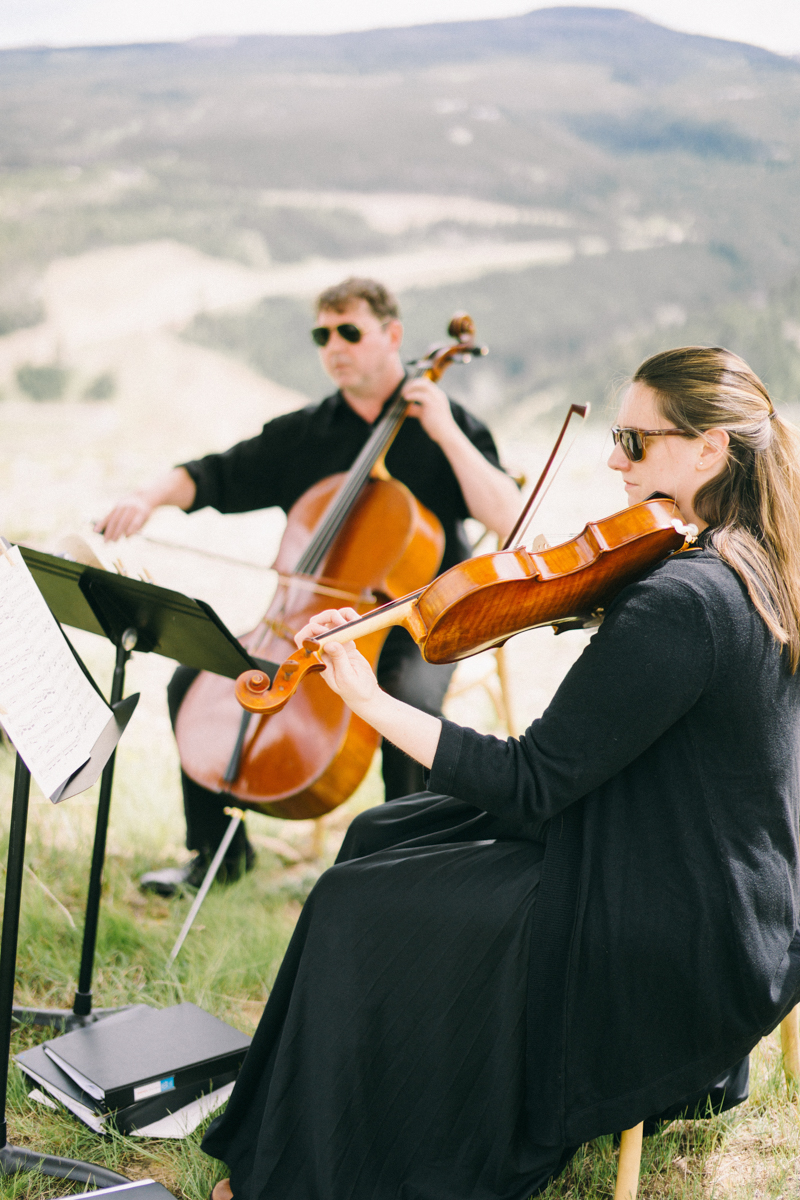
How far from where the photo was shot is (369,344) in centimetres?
247

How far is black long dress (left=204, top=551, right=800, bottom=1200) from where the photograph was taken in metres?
1.16

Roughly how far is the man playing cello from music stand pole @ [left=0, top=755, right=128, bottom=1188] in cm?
90

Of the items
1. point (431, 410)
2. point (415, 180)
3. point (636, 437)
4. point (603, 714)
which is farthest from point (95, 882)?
point (415, 180)

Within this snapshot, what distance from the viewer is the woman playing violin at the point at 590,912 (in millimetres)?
1157

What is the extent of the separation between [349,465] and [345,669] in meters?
1.41

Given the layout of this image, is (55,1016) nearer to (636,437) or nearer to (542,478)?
(542,478)

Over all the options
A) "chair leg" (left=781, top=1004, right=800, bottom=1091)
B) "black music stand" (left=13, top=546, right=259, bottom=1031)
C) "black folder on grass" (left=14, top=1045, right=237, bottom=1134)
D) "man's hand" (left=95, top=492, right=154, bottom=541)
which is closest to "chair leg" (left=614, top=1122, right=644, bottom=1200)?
"chair leg" (left=781, top=1004, right=800, bottom=1091)

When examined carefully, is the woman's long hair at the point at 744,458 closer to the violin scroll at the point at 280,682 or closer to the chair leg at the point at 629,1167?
the violin scroll at the point at 280,682

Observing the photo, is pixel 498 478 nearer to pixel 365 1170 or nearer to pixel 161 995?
pixel 161 995

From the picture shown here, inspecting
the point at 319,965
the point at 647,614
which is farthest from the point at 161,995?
the point at 647,614

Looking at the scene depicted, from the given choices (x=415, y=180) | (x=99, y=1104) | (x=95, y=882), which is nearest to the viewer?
(x=99, y=1104)

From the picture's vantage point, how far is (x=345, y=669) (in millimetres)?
1209

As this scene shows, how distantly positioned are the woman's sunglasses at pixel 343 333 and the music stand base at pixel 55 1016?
1.58 m

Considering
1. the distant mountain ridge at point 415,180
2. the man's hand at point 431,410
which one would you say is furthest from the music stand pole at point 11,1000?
the distant mountain ridge at point 415,180
